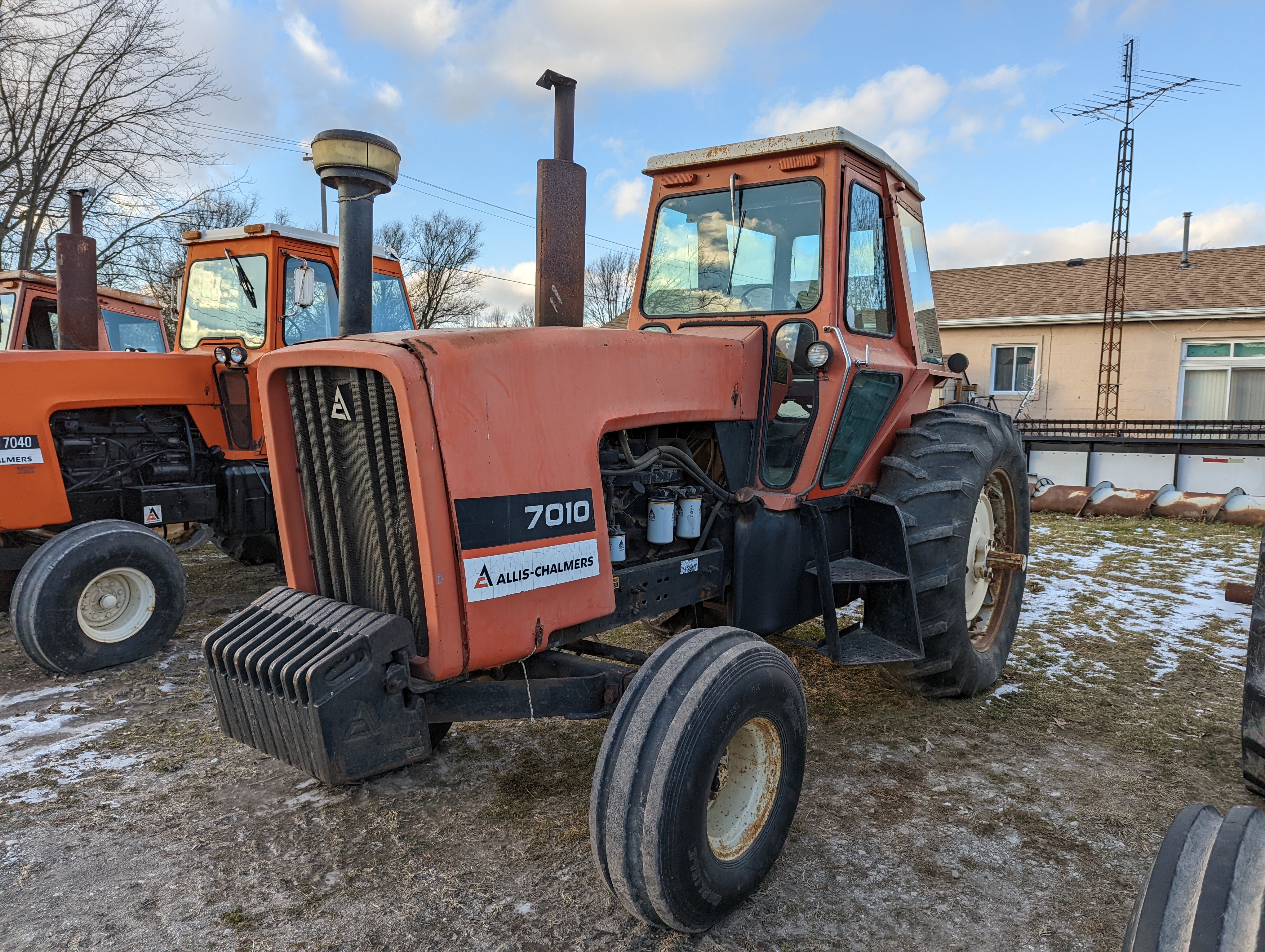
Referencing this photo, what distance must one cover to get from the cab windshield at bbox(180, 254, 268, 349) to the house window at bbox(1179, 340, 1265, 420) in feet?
50.5

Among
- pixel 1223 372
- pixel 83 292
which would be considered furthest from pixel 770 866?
pixel 1223 372

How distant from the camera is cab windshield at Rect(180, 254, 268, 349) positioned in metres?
5.60

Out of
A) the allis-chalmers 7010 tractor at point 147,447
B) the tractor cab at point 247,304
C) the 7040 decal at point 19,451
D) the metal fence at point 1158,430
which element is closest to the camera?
the allis-chalmers 7010 tractor at point 147,447

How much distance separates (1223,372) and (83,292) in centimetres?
1725

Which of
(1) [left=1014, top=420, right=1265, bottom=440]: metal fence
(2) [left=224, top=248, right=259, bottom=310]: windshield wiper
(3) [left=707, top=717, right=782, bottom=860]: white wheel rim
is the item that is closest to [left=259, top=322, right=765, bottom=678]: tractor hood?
(3) [left=707, top=717, right=782, bottom=860]: white wheel rim

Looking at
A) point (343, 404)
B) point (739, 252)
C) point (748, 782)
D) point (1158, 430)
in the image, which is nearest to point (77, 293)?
point (343, 404)

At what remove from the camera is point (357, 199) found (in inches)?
92.0

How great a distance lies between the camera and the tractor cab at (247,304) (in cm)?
536

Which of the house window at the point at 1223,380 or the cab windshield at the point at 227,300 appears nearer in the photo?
the cab windshield at the point at 227,300

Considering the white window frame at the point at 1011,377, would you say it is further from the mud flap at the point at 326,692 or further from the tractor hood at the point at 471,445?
the mud flap at the point at 326,692

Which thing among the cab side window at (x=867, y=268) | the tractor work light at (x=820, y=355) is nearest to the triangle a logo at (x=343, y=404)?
the tractor work light at (x=820, y=355)

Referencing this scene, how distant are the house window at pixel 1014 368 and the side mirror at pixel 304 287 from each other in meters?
15.2

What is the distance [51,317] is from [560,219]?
772 centimetres

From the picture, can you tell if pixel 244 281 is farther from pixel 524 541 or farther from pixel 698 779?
pixel 698 779
